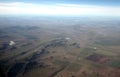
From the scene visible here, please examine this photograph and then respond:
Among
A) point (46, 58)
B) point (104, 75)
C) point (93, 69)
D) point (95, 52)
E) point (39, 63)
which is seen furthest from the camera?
point (95, 52)

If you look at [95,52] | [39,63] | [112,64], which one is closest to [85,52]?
[95,52]

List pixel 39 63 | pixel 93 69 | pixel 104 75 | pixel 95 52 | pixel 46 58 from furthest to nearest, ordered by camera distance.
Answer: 1. pixel 95 52
2. pixel 46 58
3. pixel 39 63
4. pixel 93 69
5. pixel 104 75

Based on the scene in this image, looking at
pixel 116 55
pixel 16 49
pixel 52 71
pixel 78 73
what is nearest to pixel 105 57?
pixel 116 55

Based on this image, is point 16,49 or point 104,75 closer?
point 104,75

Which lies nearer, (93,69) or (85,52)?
(93,69)

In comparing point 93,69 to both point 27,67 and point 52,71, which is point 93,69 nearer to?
point 52,71

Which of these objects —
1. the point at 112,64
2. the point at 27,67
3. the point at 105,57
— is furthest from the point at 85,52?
the point at 27,67

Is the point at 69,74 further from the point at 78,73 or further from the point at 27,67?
the point at 27,67

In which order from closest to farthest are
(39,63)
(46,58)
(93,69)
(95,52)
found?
(93,69) < (39,63) < (46,58) < (95,52)

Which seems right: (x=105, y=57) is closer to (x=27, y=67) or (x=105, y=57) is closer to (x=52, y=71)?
(x=52, y=71)
